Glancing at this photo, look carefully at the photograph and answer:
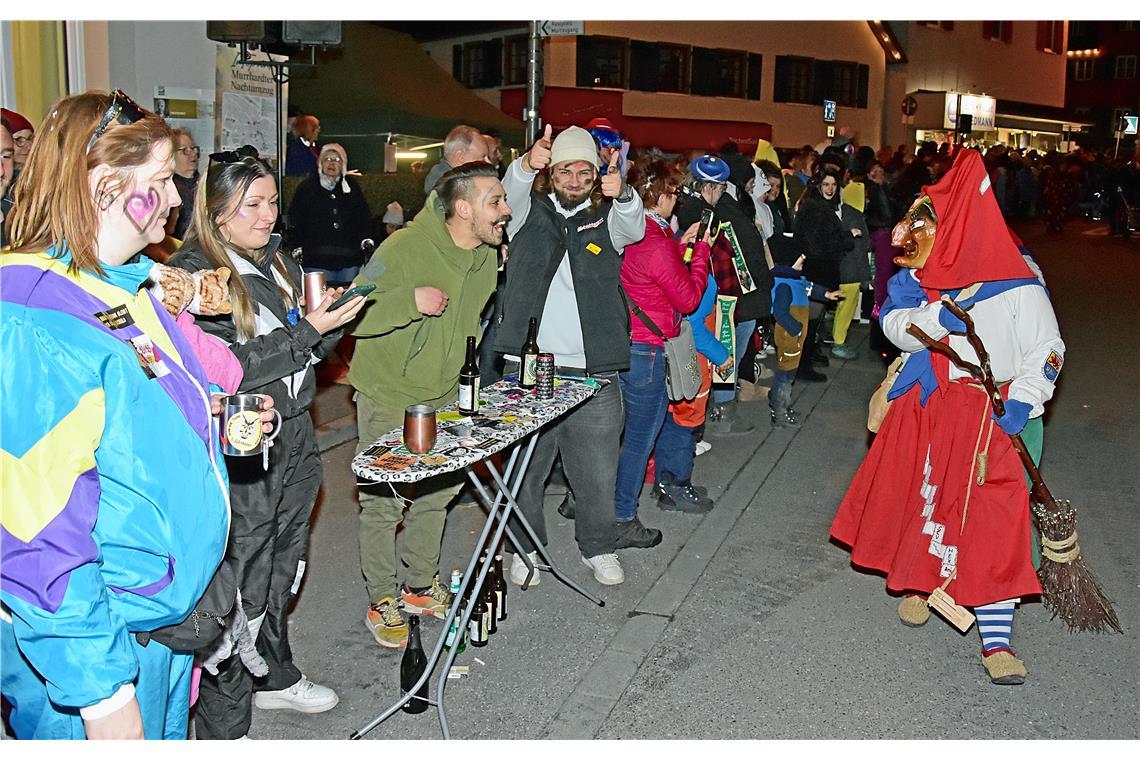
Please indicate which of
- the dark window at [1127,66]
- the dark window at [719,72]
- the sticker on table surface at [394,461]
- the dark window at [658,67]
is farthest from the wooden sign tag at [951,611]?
the dark window at [1127,66]

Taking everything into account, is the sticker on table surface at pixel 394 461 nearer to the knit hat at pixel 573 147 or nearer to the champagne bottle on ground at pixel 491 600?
the champagne bottle on ground at pixel 491 600

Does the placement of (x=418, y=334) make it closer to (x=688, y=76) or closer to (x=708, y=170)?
(x=708, y=170)

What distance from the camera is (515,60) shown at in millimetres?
31266

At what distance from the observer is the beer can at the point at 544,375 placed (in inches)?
183

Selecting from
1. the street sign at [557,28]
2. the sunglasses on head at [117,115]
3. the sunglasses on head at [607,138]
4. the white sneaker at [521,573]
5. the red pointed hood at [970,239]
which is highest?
the street sign at [557,28]

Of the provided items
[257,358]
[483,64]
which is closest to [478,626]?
[257,358]

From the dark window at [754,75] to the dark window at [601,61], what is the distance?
17.8 ft

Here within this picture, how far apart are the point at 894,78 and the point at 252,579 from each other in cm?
3952

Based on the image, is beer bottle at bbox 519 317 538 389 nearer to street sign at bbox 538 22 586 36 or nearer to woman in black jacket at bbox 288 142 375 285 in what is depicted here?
street sign at bbox 538 22 586 36

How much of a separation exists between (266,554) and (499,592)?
1.47 metres

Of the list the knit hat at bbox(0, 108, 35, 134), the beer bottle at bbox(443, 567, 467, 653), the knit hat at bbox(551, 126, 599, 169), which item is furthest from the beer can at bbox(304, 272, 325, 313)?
the knit hat at bbox(0, 108, 35, 134)

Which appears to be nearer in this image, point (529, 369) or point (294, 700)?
point (294, 700)

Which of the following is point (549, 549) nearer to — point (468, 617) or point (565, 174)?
point (468, 617)

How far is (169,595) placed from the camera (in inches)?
90.4
